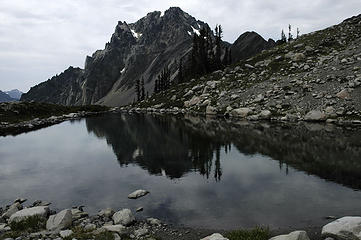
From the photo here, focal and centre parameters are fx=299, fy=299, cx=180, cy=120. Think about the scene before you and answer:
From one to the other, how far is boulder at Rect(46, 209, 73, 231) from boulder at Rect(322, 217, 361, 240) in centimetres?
1365

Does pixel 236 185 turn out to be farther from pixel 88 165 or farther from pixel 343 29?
pixel 343 29

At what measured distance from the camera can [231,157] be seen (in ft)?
114

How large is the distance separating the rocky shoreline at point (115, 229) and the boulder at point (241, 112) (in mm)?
51533

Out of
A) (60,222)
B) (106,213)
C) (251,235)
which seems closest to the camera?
(251,235)

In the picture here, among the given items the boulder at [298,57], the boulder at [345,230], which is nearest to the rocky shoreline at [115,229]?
the boulder at [345,230]

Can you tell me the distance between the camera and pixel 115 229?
15.7 m

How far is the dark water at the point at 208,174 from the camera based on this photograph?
1936cm

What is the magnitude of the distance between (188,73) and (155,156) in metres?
109

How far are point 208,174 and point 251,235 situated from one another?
45.9ft

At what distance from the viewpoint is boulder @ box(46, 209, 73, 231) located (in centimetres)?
1663

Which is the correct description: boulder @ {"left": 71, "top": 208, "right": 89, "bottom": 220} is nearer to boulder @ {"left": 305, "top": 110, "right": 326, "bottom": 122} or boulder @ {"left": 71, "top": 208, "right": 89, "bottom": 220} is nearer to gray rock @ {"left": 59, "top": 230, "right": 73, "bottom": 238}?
gray rock @ {"left": 59, "top": 230, "right": 73, "bottom": 238}

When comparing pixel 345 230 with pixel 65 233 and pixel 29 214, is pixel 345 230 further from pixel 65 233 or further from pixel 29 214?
pixel 29 214

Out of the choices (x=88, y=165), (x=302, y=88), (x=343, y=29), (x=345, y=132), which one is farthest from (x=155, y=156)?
(x=343, y=29)

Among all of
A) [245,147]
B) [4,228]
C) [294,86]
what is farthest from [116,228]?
[294,86]
